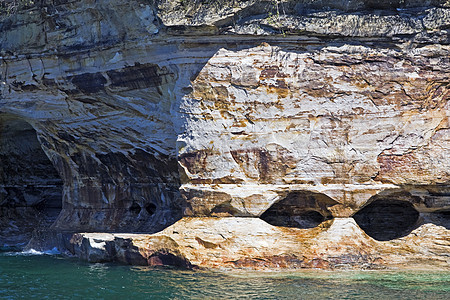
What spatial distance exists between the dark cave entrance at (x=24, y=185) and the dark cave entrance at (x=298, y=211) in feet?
24.1

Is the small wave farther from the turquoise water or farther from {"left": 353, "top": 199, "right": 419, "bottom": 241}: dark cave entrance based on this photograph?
Result: {"left": 353, "top": 199, "right": 419, "bottom": 241}: dark cave entrance

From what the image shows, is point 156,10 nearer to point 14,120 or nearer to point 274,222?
point 274,222

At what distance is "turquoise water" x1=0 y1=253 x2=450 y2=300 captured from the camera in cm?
852

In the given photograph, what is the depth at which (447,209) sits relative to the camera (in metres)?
10.8

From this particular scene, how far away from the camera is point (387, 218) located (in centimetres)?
1200

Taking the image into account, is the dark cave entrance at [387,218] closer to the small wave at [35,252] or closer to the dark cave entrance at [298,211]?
the dark cave entrance at [298,211]

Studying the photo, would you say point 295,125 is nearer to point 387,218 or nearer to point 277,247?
point 277,247

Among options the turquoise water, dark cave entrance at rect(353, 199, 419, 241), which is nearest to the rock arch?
dark cave entrance at rect(353, 199, 419, 241)

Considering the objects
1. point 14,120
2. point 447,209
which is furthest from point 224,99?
point 14,120

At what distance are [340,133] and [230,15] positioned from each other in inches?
107

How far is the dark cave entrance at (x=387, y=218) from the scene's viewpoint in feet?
38.6

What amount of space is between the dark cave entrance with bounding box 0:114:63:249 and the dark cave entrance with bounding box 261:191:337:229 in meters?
7.33

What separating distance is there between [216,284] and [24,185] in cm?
975

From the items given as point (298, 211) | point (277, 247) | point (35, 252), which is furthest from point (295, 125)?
point (35, 252)
